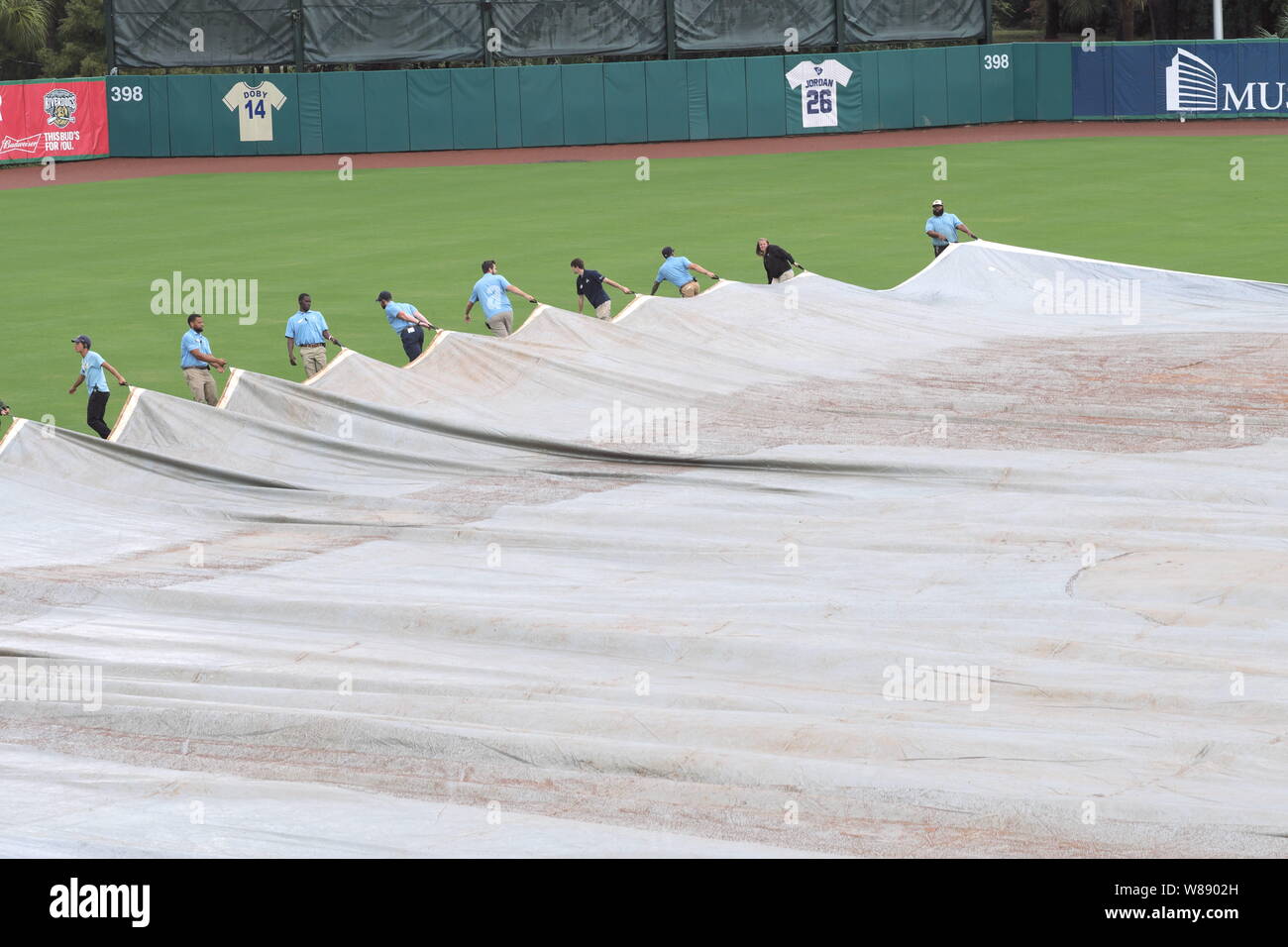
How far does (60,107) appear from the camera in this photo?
52.6 metres

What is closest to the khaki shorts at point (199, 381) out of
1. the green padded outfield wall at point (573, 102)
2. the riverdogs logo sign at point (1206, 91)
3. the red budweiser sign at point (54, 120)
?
the green padded outfield wall at point (573, 102)

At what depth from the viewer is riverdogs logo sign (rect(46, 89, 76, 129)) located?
5241cm

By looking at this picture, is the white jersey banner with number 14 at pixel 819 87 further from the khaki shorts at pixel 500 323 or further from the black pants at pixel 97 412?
the black pants at pixel 97 412

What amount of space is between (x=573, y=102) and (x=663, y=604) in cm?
4050

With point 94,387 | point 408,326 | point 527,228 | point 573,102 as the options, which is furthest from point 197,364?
point 573,102

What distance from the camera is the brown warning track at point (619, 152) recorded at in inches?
2000

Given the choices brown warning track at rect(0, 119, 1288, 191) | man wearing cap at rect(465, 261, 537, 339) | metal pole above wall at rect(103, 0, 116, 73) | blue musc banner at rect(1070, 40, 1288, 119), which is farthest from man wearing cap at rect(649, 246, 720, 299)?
metal pole above wall at rect(103, 0, 116, 73)

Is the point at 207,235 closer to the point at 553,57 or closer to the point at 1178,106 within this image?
the point at 553,57

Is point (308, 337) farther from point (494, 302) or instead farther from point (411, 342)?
point (494, 302)

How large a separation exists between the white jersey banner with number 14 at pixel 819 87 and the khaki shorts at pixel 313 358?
1275 inches

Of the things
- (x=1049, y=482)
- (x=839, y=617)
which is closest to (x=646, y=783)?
(x=839, y=617)

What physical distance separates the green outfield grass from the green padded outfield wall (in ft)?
6.13

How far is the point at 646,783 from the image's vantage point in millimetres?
9570

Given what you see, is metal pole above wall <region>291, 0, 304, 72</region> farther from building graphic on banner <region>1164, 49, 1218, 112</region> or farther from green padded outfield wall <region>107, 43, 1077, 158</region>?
building graphic on banner <region>1164, 49, 1218, 112</region>
